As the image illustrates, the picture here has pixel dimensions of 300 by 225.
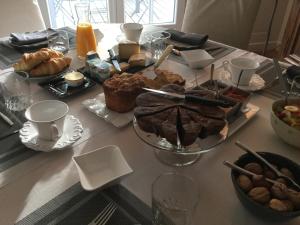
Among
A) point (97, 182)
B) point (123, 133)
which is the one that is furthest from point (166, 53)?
point (97, 182)

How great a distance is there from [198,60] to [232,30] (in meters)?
0.73

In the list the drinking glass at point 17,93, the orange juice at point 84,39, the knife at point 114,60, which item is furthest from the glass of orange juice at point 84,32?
the drinking glass at point 17,93

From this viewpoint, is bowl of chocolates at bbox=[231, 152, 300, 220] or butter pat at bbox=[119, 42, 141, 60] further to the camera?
butter pat at bbox=[119, 42, 141, 60]

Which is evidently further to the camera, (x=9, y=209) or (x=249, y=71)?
(x=249, y=71)

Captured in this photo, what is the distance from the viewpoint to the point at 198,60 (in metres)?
1.18

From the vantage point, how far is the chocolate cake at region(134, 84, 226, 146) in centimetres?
63

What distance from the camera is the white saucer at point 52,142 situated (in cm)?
74

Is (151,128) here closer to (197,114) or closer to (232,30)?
(197,114)

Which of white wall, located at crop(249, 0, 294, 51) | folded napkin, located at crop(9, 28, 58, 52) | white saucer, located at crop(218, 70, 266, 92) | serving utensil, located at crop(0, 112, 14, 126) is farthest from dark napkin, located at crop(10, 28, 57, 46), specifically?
white wall, located at crop(249, 0, 294, 51)

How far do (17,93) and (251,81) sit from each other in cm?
83

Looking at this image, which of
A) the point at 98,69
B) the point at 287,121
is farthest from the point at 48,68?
the point at 287,121

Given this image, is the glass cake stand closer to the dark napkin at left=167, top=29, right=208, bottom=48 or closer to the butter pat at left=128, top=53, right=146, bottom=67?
the butter pat at left=128, top=53, right=146, bottom=67

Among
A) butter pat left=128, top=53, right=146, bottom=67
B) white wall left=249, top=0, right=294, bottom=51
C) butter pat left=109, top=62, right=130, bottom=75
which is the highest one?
butter pat left=128, top=53, right=146, bottom=67

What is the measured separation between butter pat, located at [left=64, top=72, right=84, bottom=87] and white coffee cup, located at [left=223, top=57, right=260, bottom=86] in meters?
0.55
